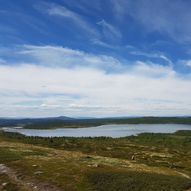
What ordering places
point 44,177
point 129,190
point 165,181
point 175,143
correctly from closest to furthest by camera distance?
point 129,190, point 165,181, point 44,177, point 175,143

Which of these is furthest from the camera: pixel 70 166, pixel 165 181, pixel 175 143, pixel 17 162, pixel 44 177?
pixel 175 143

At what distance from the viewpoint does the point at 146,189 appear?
3759 centimetres

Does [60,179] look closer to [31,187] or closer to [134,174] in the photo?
[31,187]

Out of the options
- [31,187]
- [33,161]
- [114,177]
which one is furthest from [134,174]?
[33,161]

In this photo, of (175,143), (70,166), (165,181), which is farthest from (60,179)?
(175,143)

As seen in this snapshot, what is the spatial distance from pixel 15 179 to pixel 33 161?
14896 millimetres

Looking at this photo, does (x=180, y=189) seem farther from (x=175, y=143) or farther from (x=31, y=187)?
(x=175, y=143)

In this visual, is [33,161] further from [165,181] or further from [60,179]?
[165,181]

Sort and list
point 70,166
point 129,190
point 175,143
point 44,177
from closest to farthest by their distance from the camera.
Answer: point 129,190
point 44,177
point 70,166
point 175,143

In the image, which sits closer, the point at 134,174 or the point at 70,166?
the point at 134,174

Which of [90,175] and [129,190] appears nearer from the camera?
[129,190]

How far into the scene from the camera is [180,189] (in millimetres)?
39000

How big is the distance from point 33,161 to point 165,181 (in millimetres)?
26997

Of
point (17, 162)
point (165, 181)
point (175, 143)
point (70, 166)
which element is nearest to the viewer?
point (165, 181)
